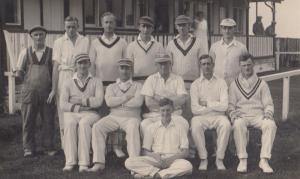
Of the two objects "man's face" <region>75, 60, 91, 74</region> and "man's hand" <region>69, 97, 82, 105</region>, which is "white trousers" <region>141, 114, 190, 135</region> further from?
"man's face" <region>75, 60, 91, 74</region>

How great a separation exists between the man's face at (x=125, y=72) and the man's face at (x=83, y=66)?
45 cm

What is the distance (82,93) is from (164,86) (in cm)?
114

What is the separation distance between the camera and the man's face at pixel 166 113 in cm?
A: 724

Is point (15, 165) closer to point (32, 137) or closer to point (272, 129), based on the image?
point (32, 137)

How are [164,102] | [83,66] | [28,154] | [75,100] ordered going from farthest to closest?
[28,154] → [75,100] → [83,66] → [164,102]

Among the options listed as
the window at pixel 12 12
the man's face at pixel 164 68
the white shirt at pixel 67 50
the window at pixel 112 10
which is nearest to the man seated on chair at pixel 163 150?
the man's face at pixel 164 68

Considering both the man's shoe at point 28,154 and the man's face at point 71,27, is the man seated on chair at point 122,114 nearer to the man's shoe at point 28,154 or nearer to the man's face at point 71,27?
the man's face at point 71,27

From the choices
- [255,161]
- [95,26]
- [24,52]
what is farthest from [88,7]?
[255,161]

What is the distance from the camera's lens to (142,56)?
26.6ft

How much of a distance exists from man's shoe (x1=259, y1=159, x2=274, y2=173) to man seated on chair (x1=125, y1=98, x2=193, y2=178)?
106 cm

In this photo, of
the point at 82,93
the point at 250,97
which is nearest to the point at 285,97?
the point at 250,97

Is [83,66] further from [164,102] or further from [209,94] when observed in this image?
[209,94]

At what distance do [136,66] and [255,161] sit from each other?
7.20ft

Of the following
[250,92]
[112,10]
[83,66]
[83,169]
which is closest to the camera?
[83,169]
